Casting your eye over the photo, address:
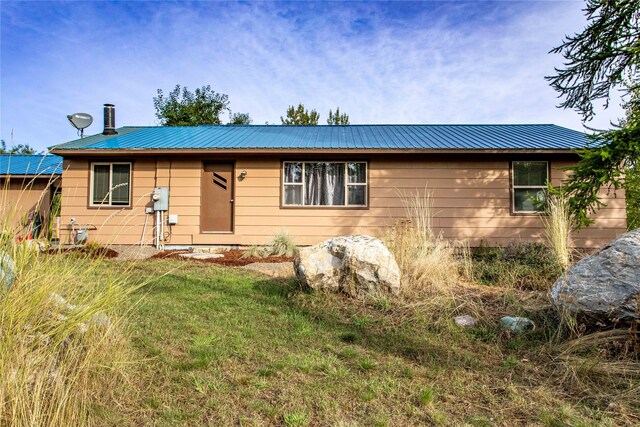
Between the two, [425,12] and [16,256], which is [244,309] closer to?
[16,256]

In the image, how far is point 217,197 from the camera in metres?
9.73

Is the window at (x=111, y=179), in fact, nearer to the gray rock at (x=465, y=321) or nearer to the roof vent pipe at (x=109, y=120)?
the roof vent pipe at (x=109, y=120)

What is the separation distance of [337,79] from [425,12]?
5989 mm

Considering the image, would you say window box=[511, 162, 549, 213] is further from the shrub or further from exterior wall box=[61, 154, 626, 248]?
the shrub

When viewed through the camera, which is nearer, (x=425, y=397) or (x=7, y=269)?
(x=7, y=269)

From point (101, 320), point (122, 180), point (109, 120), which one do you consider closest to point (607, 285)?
point (101, 320)

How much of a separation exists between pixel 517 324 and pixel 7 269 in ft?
13.1

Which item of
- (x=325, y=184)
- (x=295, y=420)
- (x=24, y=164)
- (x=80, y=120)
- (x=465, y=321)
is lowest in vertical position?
(x=295, y=420)

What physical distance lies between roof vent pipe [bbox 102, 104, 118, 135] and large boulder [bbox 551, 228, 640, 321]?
12786mm

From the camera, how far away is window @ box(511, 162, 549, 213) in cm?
924

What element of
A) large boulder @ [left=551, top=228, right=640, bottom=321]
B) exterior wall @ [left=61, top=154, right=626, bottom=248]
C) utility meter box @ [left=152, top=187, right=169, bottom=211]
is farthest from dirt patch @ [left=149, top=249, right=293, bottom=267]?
large boulder @ [left=551, top=228, right=640, bottom=321]

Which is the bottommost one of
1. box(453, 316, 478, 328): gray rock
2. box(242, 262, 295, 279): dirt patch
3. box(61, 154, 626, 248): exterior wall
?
box(453, 316, 478, 328): gray rock

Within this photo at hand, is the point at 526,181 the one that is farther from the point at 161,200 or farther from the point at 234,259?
the point at 161,200

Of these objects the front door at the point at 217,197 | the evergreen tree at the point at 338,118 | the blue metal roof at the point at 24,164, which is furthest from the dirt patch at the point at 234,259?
the evergreen tree at the point at 338,118
